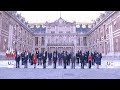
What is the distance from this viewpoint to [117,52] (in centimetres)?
2917

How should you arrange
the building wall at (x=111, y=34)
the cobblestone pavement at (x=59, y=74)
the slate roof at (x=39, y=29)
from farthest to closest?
the slate roof at (x=39, y=29)
the building wall at (x=111, y=34)
the cobblestone pavement at (x=59, y=74)

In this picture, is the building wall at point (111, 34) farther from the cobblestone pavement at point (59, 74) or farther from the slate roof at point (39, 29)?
the slate roof at point (39, 29)

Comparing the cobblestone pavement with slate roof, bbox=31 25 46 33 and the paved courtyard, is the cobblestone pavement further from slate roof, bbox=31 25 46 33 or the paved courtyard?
→ slate roof, bbox=31 25 46 33

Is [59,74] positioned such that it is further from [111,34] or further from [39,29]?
[39,29]

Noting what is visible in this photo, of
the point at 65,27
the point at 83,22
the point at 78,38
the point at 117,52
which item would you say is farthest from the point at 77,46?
the point at 117,52

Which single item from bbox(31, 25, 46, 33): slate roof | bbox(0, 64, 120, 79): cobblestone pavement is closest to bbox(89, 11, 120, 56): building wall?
bbox(0, 64, 120, 79): cobblestone pavement

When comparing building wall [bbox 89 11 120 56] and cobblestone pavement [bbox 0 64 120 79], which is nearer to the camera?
cobblestone pavement [bbox 0 64 120 79]

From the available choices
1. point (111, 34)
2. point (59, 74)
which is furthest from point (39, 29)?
point (59, 74)

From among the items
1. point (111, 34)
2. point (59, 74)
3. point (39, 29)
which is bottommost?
point (59, 74)

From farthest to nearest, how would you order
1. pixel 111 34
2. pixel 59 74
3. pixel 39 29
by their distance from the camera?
pixel 39 29 < pixel 111 34 < pixel 59 74

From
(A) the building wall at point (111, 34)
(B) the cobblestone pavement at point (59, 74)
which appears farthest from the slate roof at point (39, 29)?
(B) the cobblestone pavement at point (59, 74)
